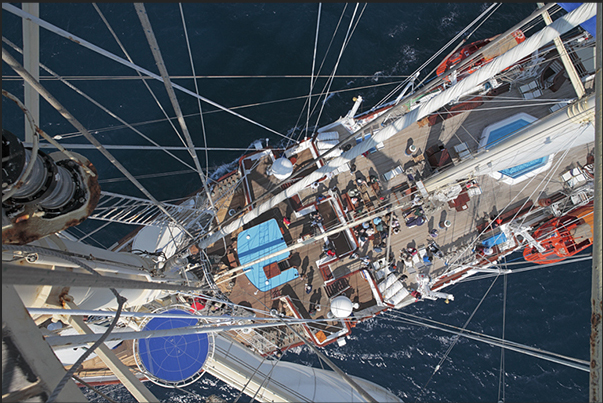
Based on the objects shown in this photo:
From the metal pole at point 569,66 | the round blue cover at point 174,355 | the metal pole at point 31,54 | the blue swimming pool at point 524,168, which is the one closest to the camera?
the metal pole at point 31,54

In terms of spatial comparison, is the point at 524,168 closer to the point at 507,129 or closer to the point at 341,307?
the point at 507,129

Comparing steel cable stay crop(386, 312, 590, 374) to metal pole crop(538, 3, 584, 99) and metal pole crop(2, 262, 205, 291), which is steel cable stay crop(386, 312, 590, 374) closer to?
metal pole crop(538, 3, 584, 99)

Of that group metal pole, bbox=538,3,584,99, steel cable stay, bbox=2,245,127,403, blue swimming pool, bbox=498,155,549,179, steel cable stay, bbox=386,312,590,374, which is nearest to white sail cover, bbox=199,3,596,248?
metal pole, bbox=538,3,584,99

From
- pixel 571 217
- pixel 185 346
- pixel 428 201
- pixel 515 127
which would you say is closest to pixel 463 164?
pixel 428 201

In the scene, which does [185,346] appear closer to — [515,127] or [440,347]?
[440,347]

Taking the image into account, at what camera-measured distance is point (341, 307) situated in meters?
13.3

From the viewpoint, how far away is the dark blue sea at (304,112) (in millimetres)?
17938

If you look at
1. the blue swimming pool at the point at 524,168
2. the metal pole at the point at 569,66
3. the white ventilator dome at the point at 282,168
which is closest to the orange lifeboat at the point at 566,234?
the blue swimming pool at the point at 524,168

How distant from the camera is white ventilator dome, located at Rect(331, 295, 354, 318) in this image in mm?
13280

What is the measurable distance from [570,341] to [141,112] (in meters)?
27.3

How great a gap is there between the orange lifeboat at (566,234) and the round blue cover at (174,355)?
46.0 feet

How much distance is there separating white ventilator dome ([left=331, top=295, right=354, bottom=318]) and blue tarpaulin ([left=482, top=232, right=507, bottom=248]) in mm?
6403

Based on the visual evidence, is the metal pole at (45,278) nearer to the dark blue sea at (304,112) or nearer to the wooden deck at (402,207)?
the wooden deck at (402,207)

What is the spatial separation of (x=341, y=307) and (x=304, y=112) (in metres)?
11.8
